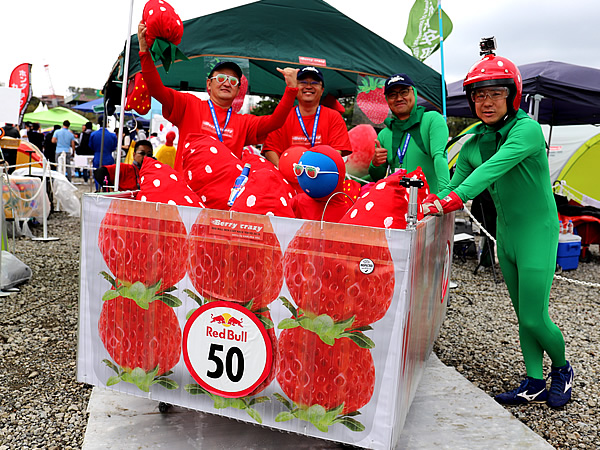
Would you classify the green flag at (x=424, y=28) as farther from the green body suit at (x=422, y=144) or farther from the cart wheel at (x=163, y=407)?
the cart wheel at (x=163, y=407)

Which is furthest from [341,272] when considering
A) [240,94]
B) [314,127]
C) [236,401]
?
[240,94]

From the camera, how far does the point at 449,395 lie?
299 centimetres

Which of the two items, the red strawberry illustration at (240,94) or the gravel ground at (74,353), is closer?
the gravel ground at (74,353)

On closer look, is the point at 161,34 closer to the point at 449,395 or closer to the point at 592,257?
the point at 449,395

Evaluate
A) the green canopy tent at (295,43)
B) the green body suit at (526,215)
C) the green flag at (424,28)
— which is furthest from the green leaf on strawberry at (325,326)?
the green flag at (424,28)

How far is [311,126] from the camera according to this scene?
11.6ft

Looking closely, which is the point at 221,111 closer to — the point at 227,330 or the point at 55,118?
the point at 227,330

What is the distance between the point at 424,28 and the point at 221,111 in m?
3.40

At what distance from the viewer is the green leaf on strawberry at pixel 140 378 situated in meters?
2.06

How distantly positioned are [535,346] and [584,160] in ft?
30.2

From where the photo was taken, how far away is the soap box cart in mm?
1751

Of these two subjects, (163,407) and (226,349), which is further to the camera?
(163,407)

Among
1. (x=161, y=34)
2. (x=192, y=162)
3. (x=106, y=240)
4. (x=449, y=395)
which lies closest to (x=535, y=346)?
(x=449, y=395)

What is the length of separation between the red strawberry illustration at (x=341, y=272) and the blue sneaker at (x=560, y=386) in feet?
6.17
